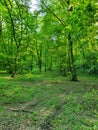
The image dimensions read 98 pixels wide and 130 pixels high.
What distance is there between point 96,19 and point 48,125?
6.85 metres

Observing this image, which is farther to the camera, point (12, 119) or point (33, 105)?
point (33, 105)

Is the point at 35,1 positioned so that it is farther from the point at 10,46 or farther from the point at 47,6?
the point at 10,46

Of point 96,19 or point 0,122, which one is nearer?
point 0,122

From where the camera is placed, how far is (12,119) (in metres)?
7.27

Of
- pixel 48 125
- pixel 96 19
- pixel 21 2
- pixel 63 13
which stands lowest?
pixel 48 125

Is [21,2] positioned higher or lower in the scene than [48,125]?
higher

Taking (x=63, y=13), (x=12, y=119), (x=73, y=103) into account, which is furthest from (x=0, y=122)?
(x=63, y=13)

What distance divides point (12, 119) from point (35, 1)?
16.7 m

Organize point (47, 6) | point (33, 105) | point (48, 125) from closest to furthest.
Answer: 1. point (48, 125)
2. point (33, 105)
3. point (47, 6)

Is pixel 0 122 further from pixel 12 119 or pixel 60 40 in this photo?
pixel 60 40

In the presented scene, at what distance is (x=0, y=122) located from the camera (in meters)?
6.93

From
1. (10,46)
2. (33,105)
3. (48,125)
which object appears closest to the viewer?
(48,125)

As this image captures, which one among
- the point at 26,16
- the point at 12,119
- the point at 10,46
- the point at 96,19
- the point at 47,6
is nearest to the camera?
the point at 12,119

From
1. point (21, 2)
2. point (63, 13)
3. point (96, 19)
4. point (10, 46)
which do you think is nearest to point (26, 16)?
point (21, 2)
